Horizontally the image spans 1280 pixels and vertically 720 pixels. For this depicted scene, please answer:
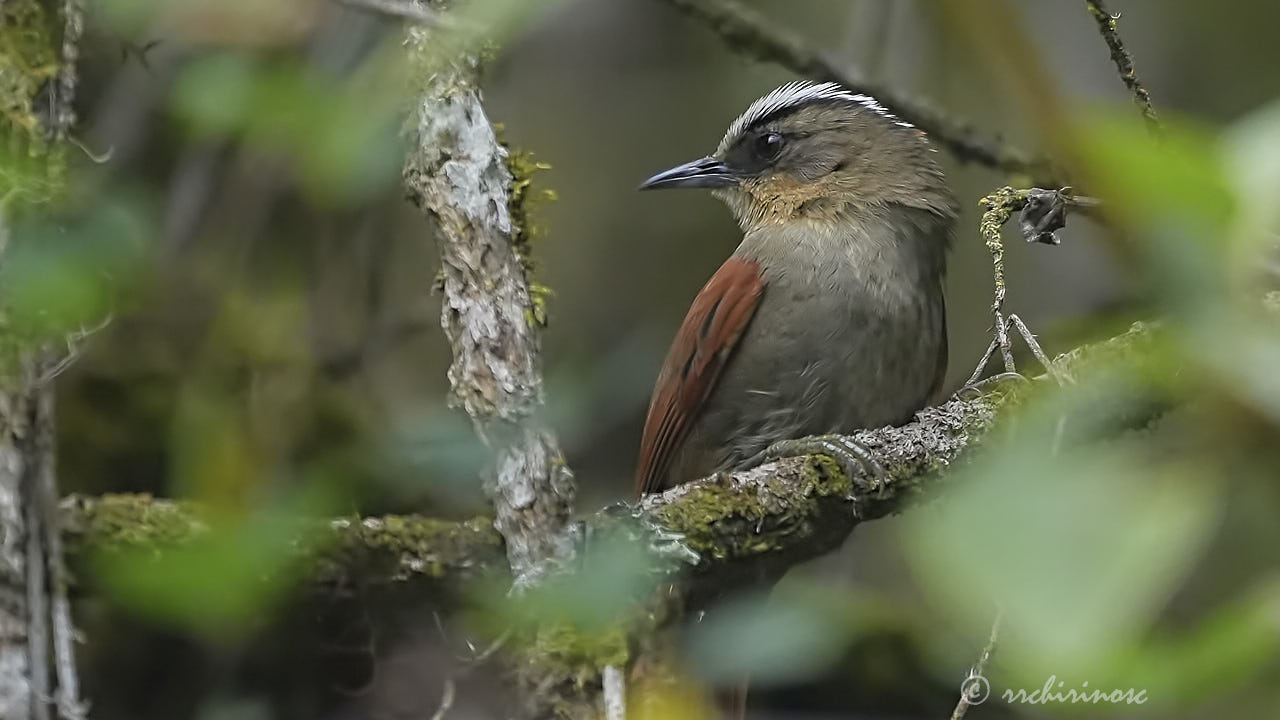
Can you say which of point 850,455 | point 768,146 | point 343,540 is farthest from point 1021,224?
point 768,146

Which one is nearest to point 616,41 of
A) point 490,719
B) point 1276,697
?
point 490,719

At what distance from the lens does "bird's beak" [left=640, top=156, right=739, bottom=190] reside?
12.3 ft

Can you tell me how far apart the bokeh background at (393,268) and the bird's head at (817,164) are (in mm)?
210

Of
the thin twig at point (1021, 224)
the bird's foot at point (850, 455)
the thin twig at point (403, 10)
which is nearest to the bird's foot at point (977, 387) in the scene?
the bird's foot at point (850, 455)

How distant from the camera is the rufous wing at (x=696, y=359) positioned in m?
3.33

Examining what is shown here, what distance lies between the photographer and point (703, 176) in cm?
377

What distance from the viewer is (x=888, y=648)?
385cm

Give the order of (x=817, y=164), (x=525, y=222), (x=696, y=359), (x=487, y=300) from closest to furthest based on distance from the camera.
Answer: (x=487, y=300)
(x=525, y=222)
(x=696, y=359)
(x=817, y=164)

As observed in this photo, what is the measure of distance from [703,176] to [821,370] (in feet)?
2.74

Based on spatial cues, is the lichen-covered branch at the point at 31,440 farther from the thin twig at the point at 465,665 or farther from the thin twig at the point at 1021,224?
the thin twig at the point at 1021,224

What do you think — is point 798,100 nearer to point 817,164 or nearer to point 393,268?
point 817,164

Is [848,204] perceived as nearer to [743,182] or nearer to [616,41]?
[743,182]

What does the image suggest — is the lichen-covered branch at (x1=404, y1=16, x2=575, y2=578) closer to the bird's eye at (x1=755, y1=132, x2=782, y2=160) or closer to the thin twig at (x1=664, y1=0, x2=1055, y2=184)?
the thin twig at (x1=664, y1=0, x2=1055, y2=184)

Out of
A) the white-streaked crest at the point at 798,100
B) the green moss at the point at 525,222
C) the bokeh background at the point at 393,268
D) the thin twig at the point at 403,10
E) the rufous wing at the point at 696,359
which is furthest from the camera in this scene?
the white-streaked crest at the point at 798,100
